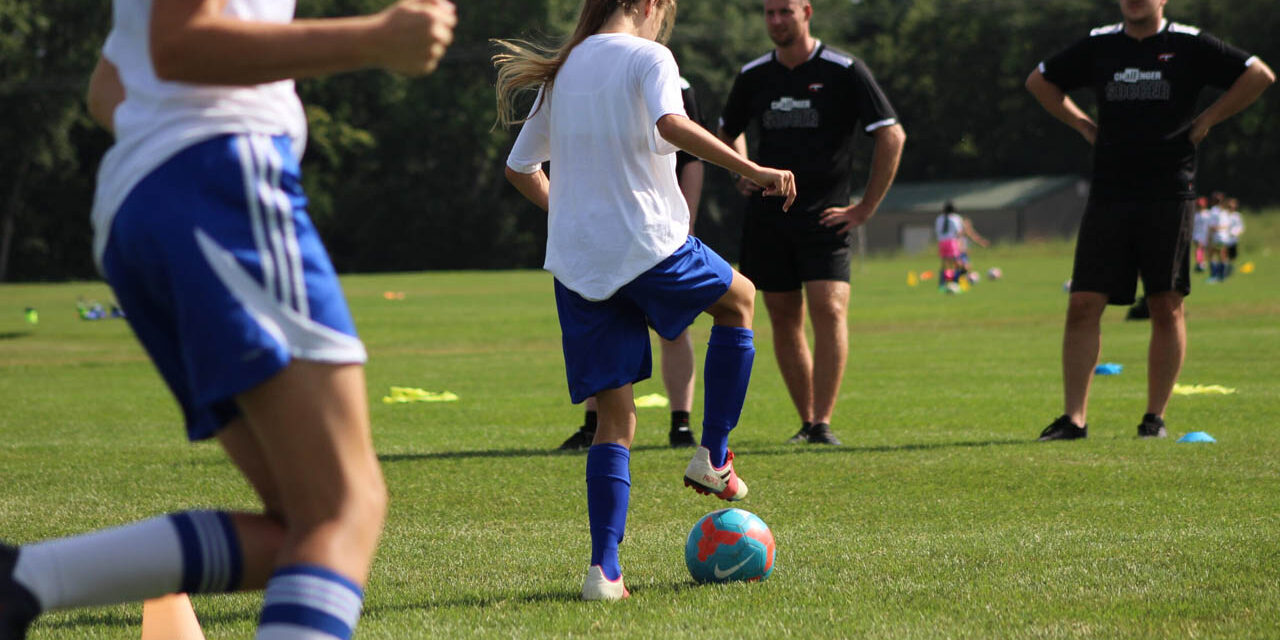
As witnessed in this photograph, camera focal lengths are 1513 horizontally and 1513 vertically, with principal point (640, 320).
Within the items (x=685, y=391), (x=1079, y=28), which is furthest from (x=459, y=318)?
(x=1079, y=28)

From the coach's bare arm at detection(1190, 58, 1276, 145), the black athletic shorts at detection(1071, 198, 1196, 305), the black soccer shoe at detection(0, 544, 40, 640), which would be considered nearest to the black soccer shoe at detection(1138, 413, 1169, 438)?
the black athletic shorts at detection(1071, 198, 1196, 305)

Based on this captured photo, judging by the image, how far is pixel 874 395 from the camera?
1133 centimetres

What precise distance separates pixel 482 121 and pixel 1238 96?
66.7 metres

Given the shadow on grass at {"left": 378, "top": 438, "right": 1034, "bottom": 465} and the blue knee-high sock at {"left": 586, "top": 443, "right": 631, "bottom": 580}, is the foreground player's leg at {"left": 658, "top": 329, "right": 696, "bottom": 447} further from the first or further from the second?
the blue knee-high sock at {"left": 586, "top": 443, "right": 631, "bottom": 580}

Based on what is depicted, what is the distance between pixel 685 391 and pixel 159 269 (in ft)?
19.6

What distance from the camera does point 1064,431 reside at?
27.3 feet

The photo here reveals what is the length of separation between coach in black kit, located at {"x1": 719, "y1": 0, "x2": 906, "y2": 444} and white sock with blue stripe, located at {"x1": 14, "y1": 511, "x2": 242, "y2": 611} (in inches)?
225

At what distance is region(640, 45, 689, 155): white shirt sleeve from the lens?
4.59 meters

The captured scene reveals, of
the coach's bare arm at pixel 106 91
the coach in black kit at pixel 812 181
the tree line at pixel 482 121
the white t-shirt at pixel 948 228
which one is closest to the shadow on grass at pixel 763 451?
the coach in black kit at pixel 812 181

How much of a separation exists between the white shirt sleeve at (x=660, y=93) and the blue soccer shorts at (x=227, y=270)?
2.02 meters

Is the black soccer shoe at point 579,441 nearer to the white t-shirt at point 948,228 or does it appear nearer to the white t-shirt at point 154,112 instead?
the white t-shirt at point 154,112

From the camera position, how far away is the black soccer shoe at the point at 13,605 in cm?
259

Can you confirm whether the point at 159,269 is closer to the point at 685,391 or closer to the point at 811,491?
the point at 811,491

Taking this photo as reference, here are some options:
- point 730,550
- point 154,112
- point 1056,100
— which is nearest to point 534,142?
point 730,550
